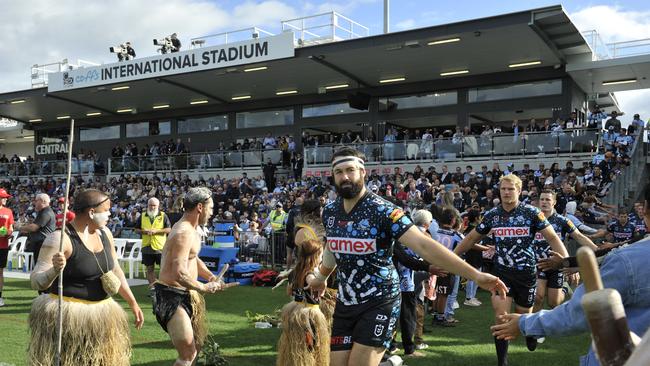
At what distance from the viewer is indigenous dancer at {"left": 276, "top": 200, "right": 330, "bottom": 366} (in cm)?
578

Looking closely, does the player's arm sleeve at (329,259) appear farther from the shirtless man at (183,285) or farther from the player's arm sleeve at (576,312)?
the player's arm sleeve at (576,312)

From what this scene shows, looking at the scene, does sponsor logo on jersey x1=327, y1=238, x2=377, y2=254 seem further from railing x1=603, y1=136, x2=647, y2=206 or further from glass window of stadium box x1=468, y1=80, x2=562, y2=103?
glass window of stadium box x1=468, y1=80, x2=562, y2=103

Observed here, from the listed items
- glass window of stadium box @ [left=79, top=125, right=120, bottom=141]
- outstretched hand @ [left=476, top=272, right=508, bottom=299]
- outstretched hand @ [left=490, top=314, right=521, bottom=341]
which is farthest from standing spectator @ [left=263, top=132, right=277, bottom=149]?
outstretched hand @ [left=490, top=314, right=521, bottom=341]

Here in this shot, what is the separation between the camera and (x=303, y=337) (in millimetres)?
5793

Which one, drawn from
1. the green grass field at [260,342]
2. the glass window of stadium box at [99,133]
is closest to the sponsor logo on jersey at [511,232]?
the green grass field at [260,342]

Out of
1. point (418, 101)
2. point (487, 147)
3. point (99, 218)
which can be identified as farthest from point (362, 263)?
point (418, 101)

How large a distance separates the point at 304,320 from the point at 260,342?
238 centimetres

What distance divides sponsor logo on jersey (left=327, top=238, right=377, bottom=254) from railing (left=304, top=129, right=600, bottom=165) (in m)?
17.6

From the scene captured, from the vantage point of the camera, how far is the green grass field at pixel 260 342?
7.06m

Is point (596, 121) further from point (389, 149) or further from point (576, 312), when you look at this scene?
point (576, 312)

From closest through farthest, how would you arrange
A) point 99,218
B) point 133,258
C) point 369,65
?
point 99,218
point 133,258
point 369,65

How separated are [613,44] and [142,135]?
95.2 feet

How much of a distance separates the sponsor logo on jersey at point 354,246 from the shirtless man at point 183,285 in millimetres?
1303

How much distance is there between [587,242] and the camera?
6.91 m
